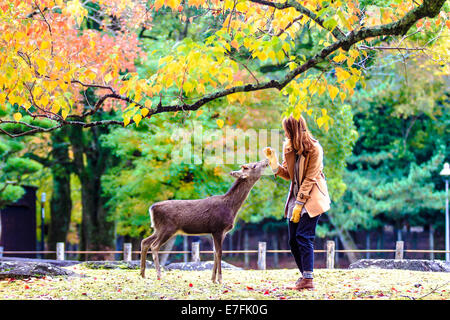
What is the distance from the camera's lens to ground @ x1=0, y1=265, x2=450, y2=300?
638 centimetres

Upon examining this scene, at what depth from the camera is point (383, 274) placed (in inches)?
343

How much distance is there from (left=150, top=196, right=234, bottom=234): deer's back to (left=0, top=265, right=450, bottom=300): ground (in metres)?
0.76

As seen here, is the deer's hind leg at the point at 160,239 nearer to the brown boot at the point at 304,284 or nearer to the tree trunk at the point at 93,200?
the brown boot at the point at 304,284

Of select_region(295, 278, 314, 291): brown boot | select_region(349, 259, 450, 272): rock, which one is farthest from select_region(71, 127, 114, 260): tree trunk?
select_region(295, 278, 314, 291): brown boot

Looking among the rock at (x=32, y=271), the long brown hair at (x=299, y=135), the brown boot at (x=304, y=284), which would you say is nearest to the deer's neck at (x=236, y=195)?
the long brown hair at (x=299, y=135)

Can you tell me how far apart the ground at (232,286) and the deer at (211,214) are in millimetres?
567

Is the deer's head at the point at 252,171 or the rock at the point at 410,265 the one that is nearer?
the deer's head at the point at 252,171

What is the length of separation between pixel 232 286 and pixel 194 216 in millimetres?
1134

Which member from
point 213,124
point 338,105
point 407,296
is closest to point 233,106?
point 213,124

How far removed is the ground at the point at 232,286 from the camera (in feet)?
20.9

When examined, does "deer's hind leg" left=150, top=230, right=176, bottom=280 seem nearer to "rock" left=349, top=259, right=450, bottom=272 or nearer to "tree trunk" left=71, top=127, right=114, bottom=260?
"rock" left=349, top=259, right=450, bottom=272

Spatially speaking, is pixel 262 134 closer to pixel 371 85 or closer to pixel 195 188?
pixel 195 188

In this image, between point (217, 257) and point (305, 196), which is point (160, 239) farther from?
point (305, 196)

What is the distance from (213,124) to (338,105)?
4.03 meters
